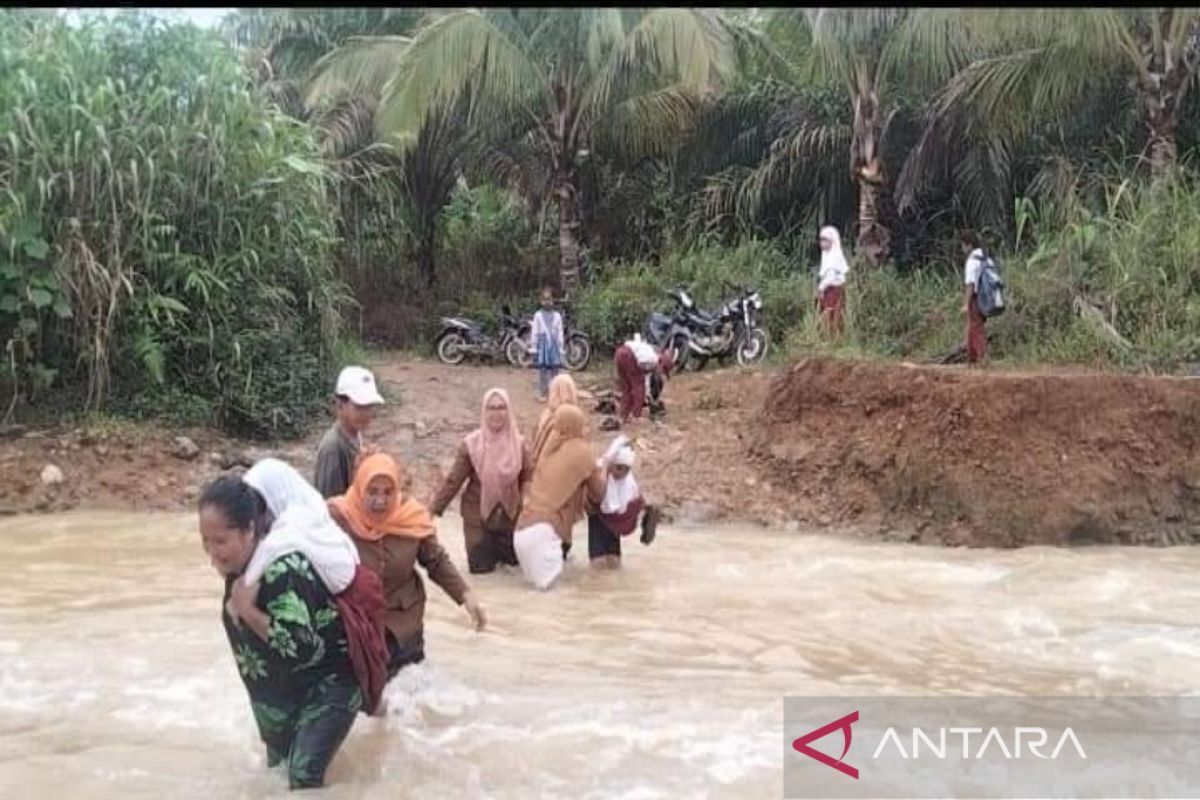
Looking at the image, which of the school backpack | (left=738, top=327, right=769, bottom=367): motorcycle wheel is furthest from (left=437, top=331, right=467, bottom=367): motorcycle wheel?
the school backpack

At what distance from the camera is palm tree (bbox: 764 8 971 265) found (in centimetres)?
1348

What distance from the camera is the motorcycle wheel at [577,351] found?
15.4m

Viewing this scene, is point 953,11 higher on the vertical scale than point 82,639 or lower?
higher

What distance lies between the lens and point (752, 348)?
1390 centimetres

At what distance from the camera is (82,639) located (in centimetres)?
646

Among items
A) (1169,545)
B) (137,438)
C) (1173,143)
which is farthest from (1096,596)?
(137,438)

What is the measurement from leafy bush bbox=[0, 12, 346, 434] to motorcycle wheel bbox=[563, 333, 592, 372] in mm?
3662

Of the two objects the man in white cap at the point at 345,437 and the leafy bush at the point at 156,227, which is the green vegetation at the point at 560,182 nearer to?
the leafy bush at the point at 156,227

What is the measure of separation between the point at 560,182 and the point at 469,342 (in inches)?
96.8

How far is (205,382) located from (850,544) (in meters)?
5.92

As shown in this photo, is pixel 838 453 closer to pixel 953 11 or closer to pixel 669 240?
pixel 953 11

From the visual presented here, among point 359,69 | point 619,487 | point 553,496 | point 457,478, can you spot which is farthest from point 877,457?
point 359,69

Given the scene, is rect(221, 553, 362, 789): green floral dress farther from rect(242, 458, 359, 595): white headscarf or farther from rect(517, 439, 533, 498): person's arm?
rect(517, 439, 533, 498): person's arm

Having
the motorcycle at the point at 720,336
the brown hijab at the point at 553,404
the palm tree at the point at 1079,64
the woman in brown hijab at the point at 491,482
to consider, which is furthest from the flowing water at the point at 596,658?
the palm tree at the point at 1079,64
